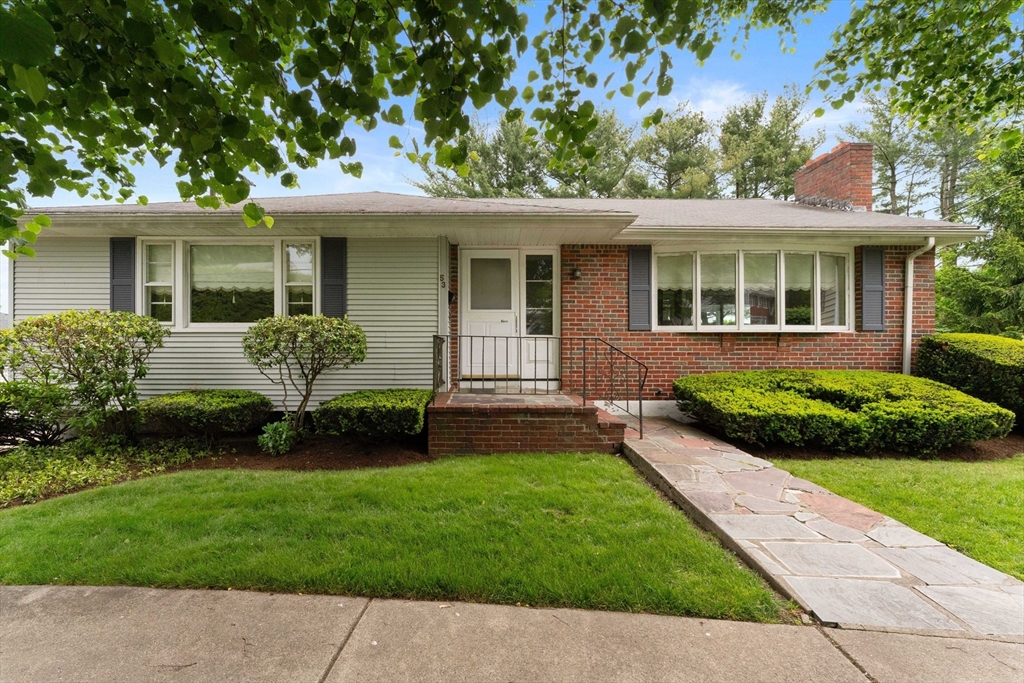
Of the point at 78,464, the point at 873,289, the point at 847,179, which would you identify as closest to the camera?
the point at 78,464

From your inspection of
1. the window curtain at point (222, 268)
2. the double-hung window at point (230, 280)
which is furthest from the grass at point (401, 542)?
the window curtain at point (222, 268)

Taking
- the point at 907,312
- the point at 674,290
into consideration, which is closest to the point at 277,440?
the point at 674,290

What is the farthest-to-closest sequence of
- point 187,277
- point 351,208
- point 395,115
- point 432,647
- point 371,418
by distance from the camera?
point 187,277 < point 351,208 < point 371,418 < point 395,115 < point 432,647

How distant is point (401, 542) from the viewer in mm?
2678

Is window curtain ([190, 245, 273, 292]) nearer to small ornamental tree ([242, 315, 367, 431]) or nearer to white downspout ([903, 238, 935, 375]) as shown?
small ornamental tree ([242, 315, 367, 431])

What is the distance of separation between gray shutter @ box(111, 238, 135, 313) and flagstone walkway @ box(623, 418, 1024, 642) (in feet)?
22.6

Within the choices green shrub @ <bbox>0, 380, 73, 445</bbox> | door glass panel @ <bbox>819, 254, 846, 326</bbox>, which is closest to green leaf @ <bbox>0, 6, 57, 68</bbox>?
green shrub @ <bbox>0, 380, 73, 445</bbox>

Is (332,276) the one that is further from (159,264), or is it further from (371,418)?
(159,264)

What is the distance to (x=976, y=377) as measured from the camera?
5.77m

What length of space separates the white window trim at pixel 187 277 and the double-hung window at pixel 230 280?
14 millimetres

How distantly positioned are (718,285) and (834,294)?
181 cm

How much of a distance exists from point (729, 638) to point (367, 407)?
3.81 meters

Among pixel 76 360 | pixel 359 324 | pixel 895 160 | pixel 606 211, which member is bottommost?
pixel 76 360

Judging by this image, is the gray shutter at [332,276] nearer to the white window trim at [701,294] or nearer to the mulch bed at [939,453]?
the white window trim at [701,294]
